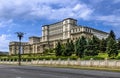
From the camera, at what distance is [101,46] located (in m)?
117

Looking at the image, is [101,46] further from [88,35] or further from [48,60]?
[88,35]

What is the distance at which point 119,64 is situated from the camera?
172 ft

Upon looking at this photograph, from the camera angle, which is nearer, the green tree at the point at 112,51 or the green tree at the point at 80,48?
the green tree at the point at 112,51

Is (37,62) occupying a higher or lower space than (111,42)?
lower

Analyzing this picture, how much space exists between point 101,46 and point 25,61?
33976 mm

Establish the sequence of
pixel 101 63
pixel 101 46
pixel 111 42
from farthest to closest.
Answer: pixel 101 46 < pixel 111 42 < pixel 101 63

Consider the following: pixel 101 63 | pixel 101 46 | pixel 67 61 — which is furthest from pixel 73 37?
pixel 101 63

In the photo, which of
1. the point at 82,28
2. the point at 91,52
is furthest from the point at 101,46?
the point at 82,28

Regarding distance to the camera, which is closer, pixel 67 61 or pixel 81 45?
pixel 67 61

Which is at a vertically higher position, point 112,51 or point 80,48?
point 80,48

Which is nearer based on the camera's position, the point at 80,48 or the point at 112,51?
the point at 112,51

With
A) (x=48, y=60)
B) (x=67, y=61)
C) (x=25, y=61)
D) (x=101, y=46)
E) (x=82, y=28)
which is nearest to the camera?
(x=67, y=61)

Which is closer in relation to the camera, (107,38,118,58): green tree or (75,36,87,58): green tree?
(107,38,118,58): green tree

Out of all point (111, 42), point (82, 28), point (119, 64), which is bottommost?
point (119, 64)
